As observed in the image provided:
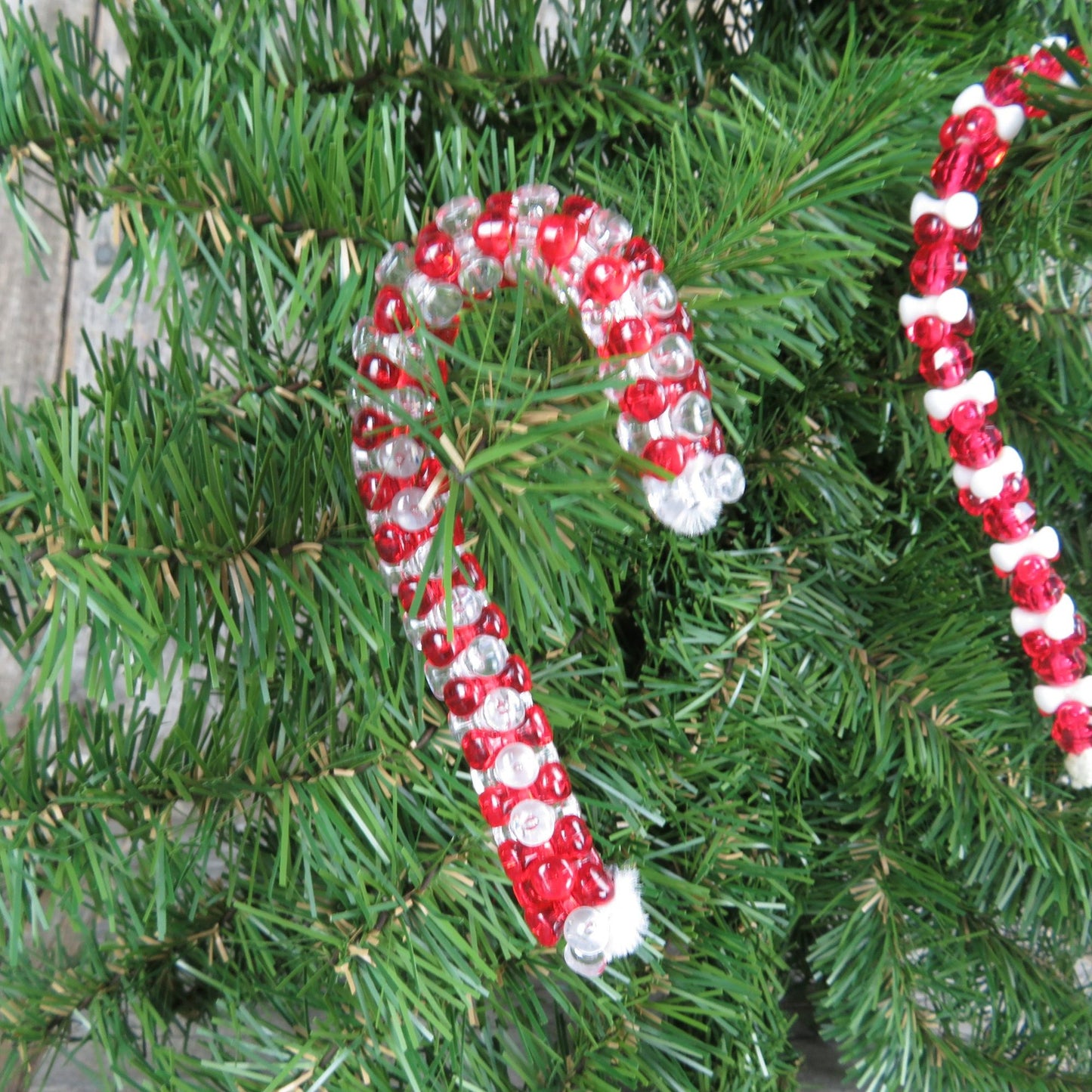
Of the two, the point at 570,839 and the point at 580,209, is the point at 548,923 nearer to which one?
the point at 570,839

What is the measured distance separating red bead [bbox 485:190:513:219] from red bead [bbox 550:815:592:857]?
0.12 m

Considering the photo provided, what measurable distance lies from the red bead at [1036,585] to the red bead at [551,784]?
14 centimetres

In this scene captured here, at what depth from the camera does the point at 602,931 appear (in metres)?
0.20

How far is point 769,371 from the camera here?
0.68 ft

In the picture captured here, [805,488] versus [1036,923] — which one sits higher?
[805,488]

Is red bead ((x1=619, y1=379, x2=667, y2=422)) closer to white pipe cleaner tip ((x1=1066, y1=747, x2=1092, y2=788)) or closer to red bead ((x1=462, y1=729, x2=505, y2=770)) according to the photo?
red bead ((x1=462, y1=729, x2=505, y2=770))

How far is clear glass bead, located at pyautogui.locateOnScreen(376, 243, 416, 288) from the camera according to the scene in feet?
0.65

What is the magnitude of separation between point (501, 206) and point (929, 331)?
12 cm

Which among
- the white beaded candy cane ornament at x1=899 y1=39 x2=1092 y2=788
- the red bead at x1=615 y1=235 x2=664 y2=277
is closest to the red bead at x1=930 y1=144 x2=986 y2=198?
the white beaded candy cane ornament at x1=899 y1=39 x2=1092 y2=788

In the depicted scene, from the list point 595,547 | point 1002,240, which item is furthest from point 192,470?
point 1002,240

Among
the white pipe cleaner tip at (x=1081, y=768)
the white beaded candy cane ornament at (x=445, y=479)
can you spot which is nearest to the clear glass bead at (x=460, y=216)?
the white beaded candy cane ornament at (x=445, y=479)

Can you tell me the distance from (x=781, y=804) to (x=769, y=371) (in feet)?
0.45

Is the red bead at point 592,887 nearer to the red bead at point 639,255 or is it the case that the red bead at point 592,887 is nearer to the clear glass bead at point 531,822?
the clear glass bead at point 531,822

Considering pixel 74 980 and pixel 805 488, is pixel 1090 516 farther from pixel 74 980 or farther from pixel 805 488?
pixel 74 980
